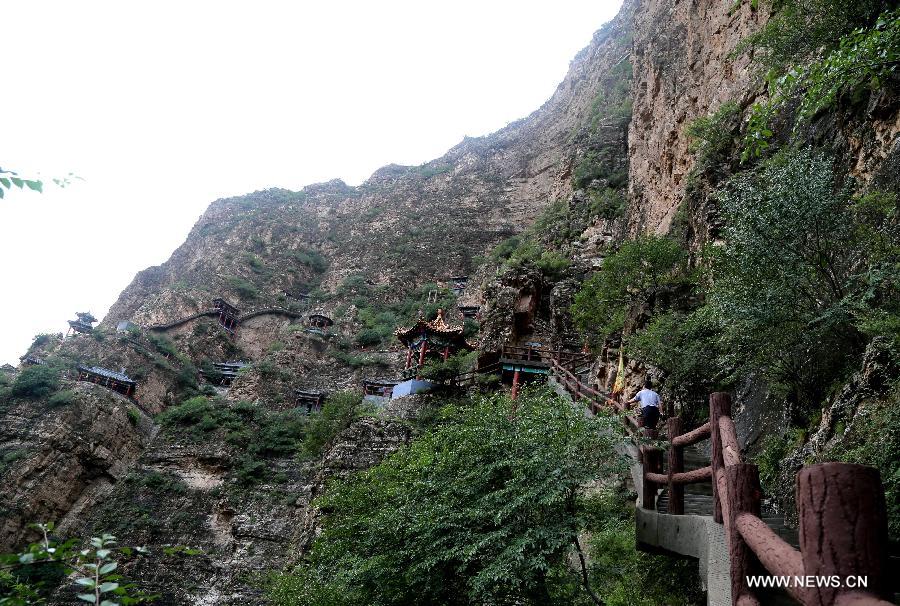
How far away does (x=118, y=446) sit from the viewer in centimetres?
2569

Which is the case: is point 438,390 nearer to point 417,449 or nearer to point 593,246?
point 417,449

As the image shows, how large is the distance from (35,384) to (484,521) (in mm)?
27436

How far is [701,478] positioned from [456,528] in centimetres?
324

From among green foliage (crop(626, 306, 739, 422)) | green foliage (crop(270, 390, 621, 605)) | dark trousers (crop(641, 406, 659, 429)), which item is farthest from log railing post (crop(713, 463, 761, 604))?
green foliage (crop(626, 306, 739, 422))

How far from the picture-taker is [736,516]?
291cm

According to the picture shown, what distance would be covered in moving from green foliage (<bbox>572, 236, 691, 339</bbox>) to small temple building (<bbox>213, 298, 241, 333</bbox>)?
3460cm

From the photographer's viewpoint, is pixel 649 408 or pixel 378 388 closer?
pixel 649 408

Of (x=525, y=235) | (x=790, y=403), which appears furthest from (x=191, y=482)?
(x=525, y=235)

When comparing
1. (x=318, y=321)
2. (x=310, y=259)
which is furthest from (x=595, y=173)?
(x=310, y=259)

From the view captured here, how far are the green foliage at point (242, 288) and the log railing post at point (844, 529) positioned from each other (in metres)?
48.7

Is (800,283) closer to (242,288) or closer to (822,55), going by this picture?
(822,55)

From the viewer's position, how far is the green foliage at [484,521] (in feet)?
19.7

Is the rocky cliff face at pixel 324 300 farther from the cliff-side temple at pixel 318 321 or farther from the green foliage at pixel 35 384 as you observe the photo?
the cliff-side temple at pixel 318 321

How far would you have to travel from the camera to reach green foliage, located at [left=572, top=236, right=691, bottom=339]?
1445 cm
